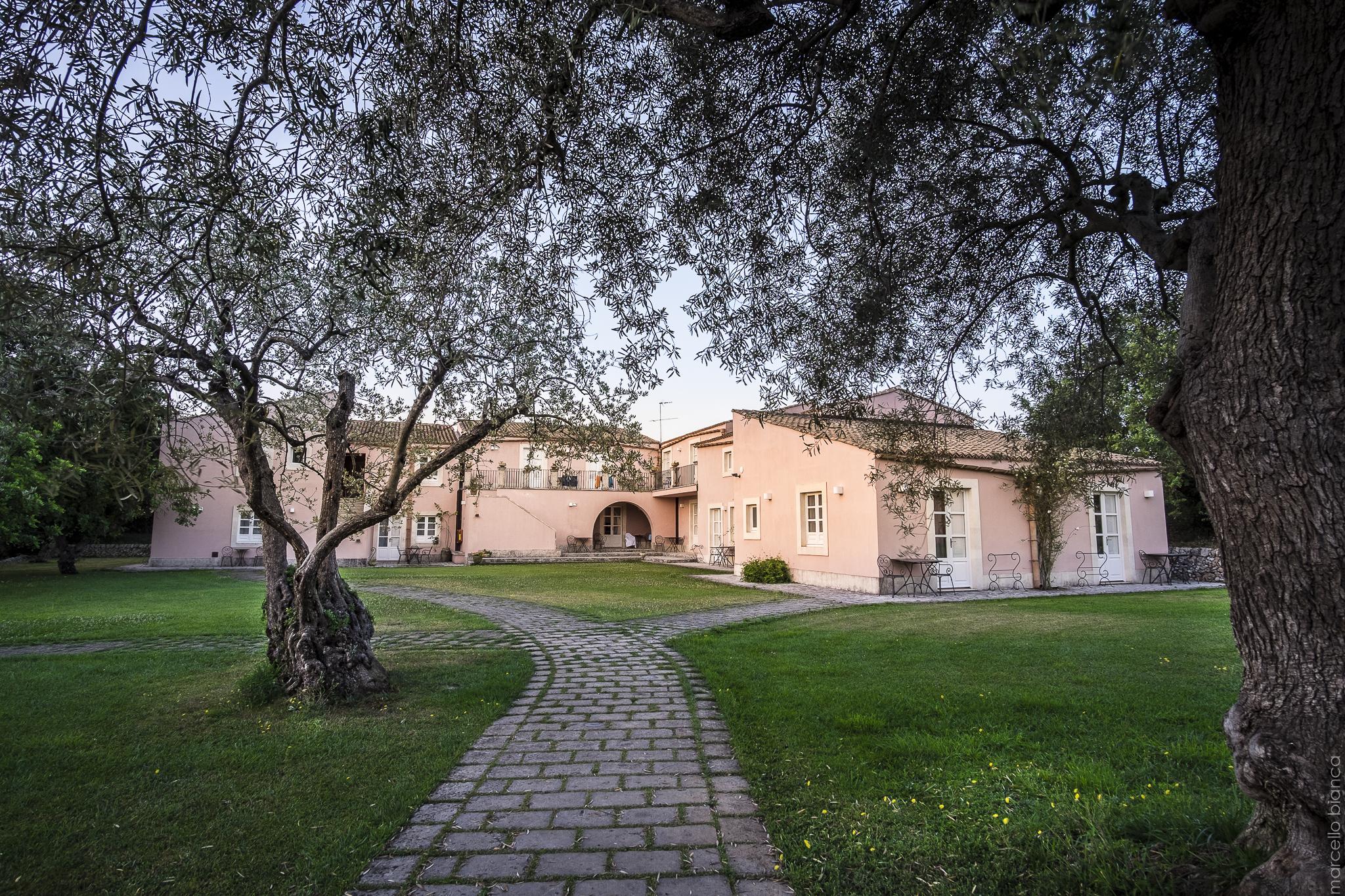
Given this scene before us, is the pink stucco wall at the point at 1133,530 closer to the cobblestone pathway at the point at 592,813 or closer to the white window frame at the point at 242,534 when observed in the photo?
the cobblestone pathway at the point at 592,813

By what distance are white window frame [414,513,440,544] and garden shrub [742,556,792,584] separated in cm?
1575

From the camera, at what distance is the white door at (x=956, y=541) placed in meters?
15.7

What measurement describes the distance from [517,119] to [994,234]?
12.9 ft

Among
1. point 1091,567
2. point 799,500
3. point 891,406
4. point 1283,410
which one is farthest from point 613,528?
point 1283,410

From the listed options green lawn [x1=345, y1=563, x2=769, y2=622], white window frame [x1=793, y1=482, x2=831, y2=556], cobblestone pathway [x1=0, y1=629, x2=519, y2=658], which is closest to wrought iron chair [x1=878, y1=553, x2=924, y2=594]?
white window frame [x1=793, y1=482, x2=831, y2=556]

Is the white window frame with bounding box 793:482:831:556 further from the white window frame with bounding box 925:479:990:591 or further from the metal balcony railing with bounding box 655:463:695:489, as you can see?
the metal balcony railing with bounding box 655:463:695:489

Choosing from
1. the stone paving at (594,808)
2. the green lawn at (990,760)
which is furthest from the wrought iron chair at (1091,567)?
the stone paving at (594,808)

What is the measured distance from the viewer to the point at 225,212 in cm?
332

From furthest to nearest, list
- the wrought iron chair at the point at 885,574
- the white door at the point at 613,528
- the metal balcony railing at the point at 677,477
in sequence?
the white door at the point at 613,528 < the metal balcony railing at the point at 677,477 < the wrought iron chair at the point at 885,574

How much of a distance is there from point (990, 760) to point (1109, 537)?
16.3 m

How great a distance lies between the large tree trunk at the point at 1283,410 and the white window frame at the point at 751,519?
17.5 meters

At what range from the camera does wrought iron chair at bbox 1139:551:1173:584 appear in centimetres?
1755

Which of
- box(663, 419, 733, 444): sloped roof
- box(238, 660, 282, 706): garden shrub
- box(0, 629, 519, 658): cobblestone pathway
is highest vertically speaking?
box(663, 419, 733, 444): sloped roof

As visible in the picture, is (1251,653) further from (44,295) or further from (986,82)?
(44,295)
